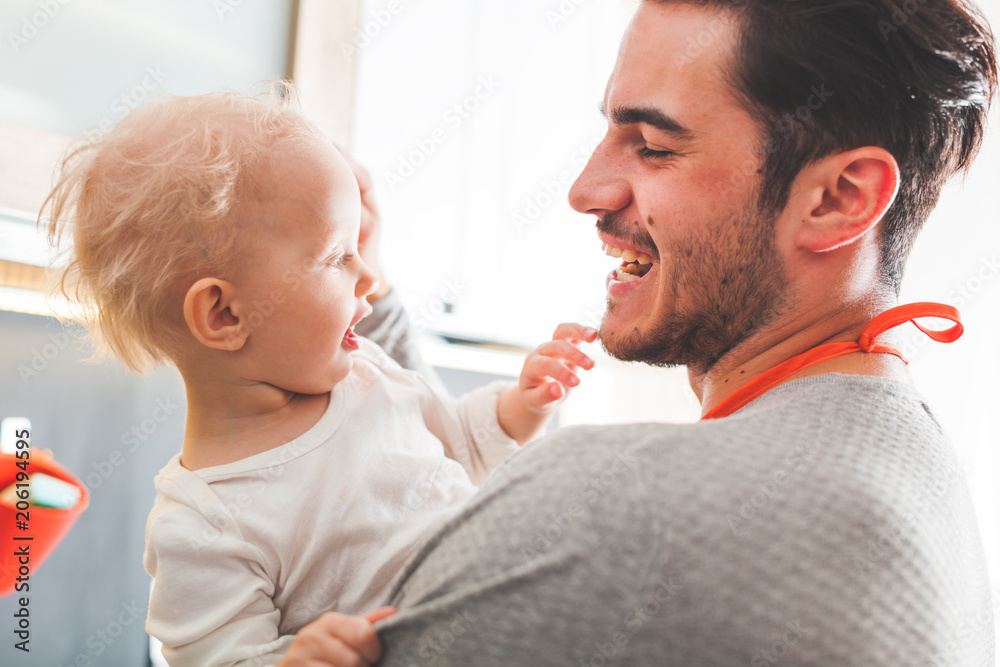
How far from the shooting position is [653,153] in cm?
98

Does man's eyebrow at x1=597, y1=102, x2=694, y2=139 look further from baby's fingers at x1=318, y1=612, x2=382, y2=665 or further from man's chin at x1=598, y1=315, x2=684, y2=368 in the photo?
baby's fingers at x1=318, y1=612, x2=382, y2=665

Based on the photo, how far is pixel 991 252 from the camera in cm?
235

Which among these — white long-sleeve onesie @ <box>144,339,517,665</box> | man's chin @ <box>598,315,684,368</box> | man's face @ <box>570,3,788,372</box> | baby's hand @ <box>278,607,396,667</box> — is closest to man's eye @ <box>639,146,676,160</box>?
man's face @ <box>570,3,788,372</box>

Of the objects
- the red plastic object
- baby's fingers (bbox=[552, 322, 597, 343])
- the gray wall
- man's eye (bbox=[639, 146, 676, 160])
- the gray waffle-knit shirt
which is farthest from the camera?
the gray wall

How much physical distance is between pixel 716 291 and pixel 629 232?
0.53ft

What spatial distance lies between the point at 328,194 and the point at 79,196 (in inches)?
12.2

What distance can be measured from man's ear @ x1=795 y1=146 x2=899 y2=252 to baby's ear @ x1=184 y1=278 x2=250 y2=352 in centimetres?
72

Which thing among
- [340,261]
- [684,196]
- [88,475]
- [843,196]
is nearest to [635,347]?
[684,196]

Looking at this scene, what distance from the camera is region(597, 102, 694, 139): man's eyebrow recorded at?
0.93 meters

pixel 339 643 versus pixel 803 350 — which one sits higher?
pixel 803 350

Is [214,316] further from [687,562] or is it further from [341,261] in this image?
[687,562]

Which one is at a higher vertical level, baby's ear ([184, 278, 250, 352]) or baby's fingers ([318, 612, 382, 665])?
baby's ear ([184, 278, 250, 352])

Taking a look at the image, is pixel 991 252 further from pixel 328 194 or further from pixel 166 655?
pixel 166 655

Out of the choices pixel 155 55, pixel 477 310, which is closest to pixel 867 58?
pixel 155 55
